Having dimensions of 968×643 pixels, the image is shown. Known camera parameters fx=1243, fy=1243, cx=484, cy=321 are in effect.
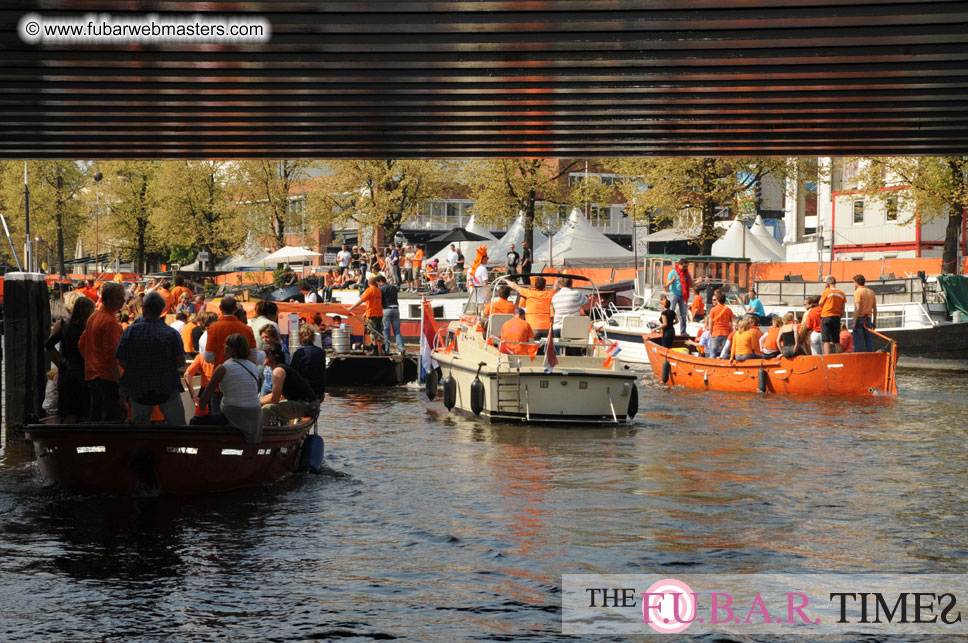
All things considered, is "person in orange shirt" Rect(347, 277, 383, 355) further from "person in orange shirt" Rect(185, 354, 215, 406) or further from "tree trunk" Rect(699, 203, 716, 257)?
"tree trunk" Rect(699, 203, 716, 257)

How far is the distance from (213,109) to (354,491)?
706cm

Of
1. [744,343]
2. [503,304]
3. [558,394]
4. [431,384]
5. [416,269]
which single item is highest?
[416,269]

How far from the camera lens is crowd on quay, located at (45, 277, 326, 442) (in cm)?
1140

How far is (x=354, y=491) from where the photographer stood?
40.9 ft

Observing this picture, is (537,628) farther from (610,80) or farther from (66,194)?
(66,194)

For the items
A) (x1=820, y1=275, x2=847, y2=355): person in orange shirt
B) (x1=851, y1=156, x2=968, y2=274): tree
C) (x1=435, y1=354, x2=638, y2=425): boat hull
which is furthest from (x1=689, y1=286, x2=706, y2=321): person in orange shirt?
(x1=435, y1=354, x2=638, y2=425): boat hull

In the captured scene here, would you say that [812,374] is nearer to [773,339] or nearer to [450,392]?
[773,339]

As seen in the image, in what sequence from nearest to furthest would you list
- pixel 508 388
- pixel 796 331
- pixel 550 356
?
pixel 550 356 → pixel 508 388 → pixel 796 331

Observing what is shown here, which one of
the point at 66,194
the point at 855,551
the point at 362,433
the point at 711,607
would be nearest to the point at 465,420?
the point at 362,433

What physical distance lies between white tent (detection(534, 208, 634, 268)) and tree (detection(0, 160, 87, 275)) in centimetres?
3202

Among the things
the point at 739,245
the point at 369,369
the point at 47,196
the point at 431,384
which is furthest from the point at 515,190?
the point at 47,196

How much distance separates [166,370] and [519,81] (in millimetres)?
6112

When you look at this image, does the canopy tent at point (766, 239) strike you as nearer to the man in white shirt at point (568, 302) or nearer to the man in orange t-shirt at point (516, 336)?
the man in white shirt at point (568, 302)

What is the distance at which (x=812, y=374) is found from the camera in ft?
75.3
